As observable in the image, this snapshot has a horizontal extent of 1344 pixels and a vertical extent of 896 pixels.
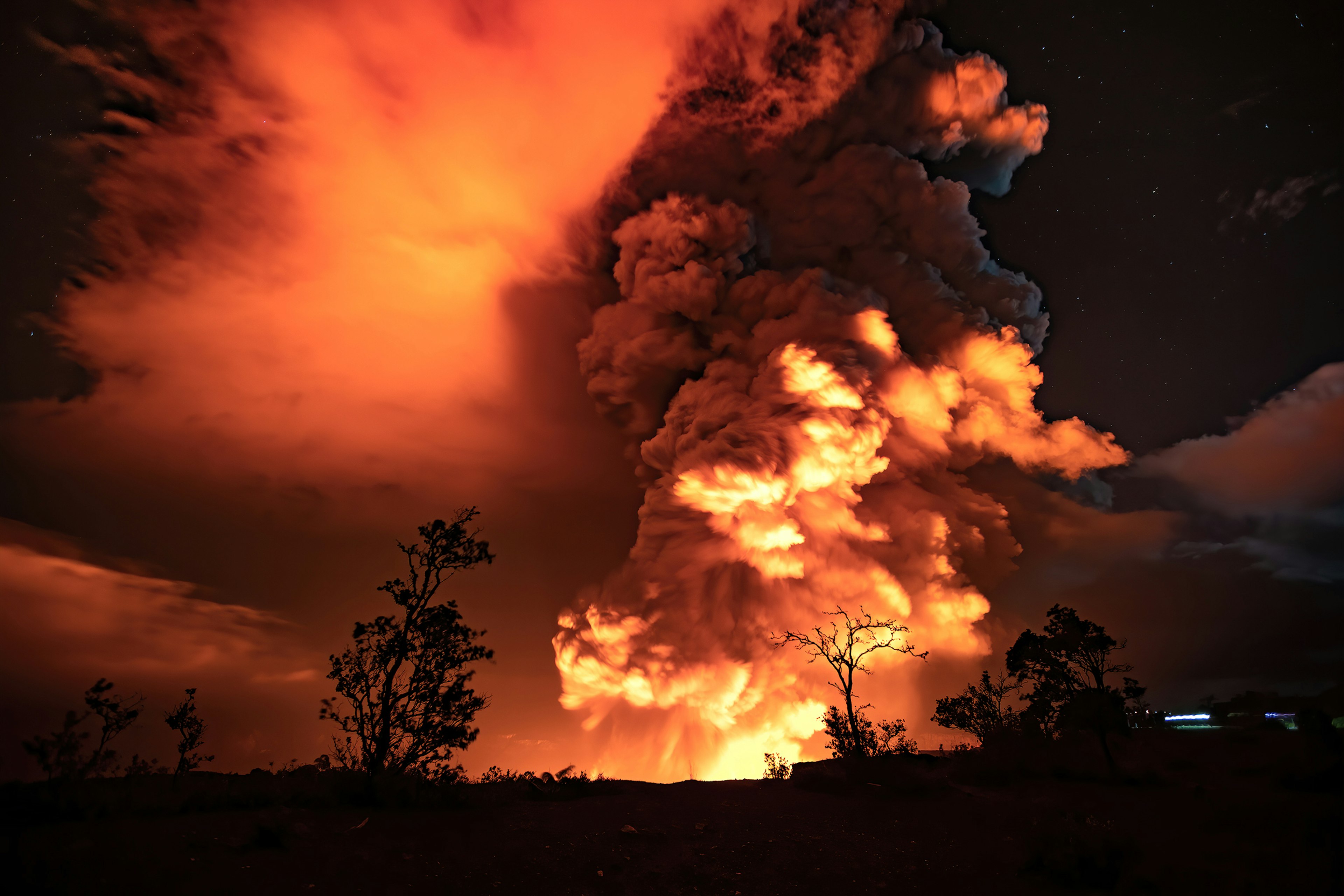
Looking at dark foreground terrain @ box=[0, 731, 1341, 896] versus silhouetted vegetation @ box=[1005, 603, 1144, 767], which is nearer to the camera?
dark foreground terrain @ box=[0, 731, 1341, 896]

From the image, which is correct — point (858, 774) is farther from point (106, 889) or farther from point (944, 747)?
point (944, 747)

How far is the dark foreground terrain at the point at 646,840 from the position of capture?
722 centimetres

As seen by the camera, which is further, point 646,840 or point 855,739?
point 855,739

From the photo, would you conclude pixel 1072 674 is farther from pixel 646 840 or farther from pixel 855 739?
pixel 646 840

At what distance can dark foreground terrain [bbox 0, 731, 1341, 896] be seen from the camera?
722 cm

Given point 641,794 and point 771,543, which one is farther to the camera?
point 771,543

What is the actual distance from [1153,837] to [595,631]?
3277 centimetres

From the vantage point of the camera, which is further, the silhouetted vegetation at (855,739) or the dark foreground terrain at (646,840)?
the silhouetted vegetation at (855,739)

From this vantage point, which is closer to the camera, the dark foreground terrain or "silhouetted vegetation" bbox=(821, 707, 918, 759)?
the dark foreground terrain

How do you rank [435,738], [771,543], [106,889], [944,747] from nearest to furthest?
[106,889], [435,738], [771,543], [944,747]

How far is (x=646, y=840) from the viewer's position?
10.1 metres

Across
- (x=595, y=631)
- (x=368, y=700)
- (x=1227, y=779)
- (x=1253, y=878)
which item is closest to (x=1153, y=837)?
(x=1253, y=878)

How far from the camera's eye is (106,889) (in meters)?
6.25

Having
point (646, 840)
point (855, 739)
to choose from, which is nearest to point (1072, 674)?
point (855, 739)
